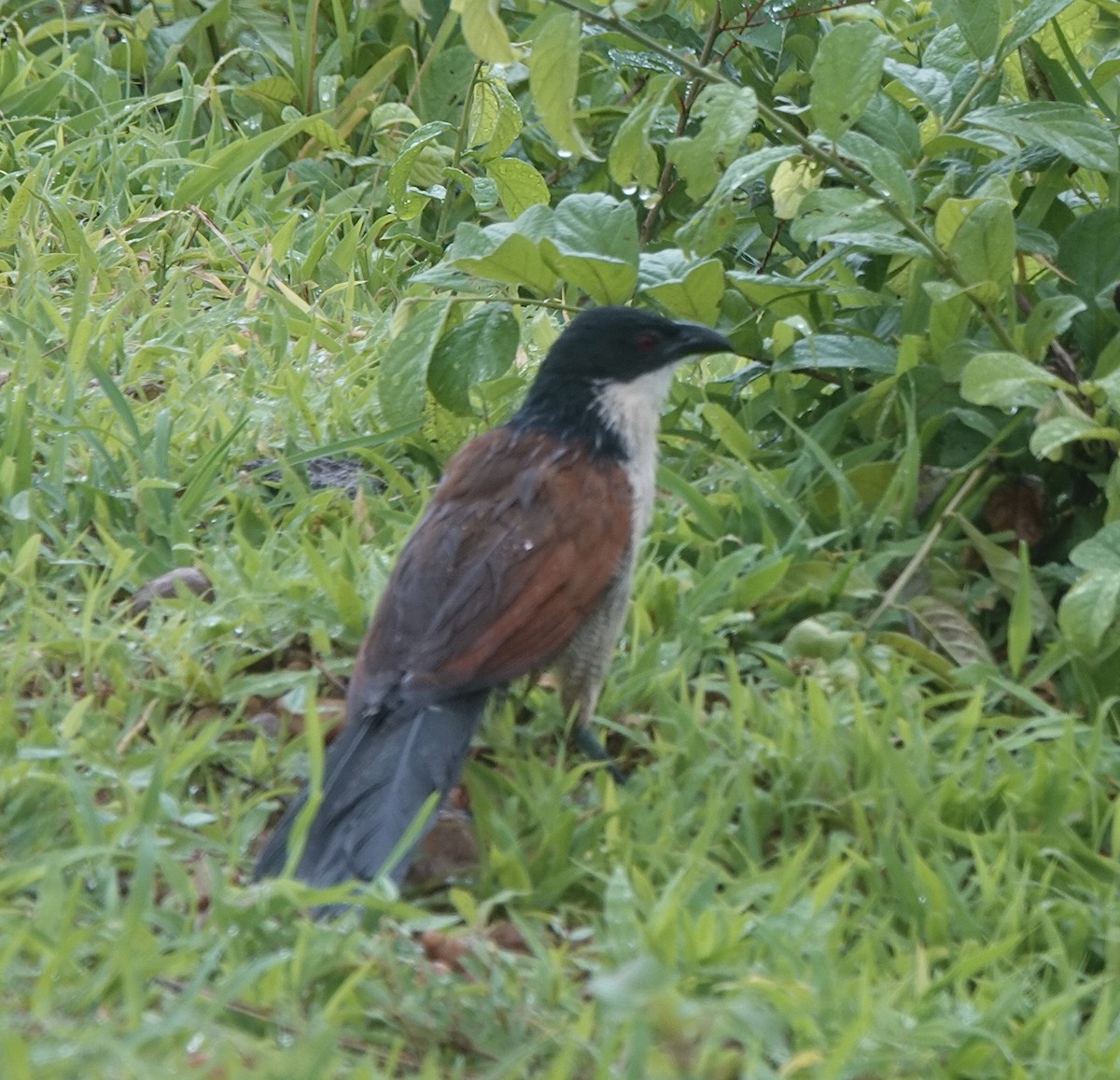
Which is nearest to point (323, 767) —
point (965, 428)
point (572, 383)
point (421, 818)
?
point (421, 818)

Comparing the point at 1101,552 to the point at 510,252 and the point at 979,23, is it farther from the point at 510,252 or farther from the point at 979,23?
the point at 510,252

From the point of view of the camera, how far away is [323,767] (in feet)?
10.2

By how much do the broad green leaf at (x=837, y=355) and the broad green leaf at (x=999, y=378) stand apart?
0.46 metres

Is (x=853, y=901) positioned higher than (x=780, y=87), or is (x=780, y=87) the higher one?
(x=780, y=87)

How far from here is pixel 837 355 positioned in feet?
13.7

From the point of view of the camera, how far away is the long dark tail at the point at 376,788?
9.46ft

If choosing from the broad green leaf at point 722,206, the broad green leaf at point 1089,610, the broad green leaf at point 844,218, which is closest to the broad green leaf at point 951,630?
the broad green leaf at point 1089,610

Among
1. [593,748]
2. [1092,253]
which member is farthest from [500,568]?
[1092,253]

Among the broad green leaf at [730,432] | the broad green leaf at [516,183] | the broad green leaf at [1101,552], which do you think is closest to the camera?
the broad green leaf at [1101,552]

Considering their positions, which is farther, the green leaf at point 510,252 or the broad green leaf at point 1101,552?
the green leaf at point 510,252

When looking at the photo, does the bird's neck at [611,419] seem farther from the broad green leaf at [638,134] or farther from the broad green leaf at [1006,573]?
the broad green leaf at [1006,573]

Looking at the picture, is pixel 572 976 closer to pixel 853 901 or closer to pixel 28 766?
pixel 853 901

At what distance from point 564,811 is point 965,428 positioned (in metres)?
1.55

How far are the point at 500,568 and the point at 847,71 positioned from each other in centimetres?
132
